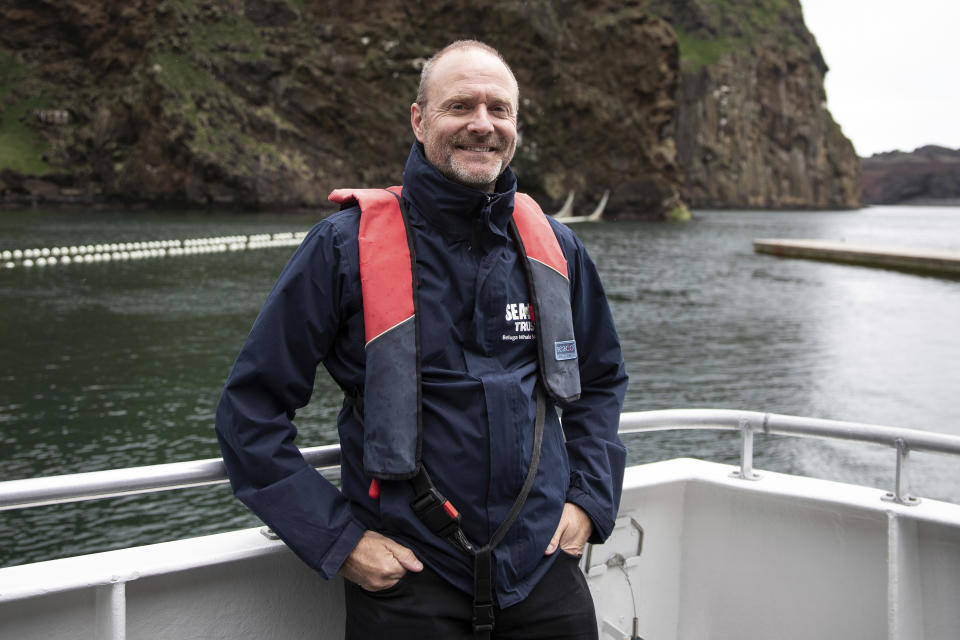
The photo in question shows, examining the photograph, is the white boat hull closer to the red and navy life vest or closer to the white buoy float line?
the red and navy life vest

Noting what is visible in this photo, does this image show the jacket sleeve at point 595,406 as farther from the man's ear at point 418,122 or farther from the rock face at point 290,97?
the rock face at point 290,97

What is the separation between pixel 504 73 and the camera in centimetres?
230

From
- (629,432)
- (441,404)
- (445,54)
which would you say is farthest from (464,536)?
(445,54)

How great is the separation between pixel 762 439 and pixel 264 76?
278ft

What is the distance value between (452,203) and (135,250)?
45.8 meters

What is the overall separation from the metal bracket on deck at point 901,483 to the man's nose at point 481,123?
1.48 metres

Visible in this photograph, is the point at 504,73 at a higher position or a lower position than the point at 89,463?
higher

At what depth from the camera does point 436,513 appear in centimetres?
204

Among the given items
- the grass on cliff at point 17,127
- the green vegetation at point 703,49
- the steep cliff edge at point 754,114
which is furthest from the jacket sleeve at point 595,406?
the green vegetation at point 703,49

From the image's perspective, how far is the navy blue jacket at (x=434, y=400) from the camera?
6.63 feet

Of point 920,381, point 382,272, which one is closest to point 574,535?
point 382,272

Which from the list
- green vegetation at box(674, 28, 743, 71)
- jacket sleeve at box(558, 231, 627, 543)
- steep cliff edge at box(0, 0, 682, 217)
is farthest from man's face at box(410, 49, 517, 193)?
green vegetation at box(674, 28, 743, 71)

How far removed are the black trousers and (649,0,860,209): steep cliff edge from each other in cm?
15661

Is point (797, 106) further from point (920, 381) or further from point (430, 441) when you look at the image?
point (430, 441)
